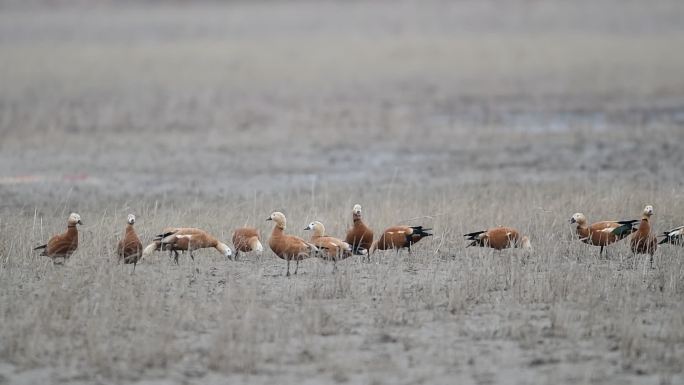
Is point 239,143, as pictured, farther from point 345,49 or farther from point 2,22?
point 2,22

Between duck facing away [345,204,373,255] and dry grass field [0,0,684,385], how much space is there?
36 cm

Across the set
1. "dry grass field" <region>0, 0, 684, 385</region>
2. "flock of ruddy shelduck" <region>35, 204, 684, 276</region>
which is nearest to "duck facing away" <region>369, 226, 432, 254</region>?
"flock of ruddy shelduck" <region>35, 204, 684, 276</region>

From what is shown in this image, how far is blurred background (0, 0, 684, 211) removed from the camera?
63.1ft

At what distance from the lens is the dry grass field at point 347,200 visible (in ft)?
28.0

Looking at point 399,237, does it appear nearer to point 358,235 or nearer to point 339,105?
point 358,235

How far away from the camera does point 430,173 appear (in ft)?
63.6

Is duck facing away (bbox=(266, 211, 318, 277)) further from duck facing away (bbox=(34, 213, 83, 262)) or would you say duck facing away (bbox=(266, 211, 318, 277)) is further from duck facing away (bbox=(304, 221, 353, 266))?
duck facing away (bbox=(34, 213, 83, 262))

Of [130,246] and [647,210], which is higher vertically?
[647,210]

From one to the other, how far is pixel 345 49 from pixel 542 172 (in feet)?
82.8

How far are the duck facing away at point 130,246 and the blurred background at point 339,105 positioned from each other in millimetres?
5758

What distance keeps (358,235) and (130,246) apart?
233 centimetres

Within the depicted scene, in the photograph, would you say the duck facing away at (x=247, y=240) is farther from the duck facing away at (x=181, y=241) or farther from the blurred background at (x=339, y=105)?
the blurred background at (x=339, y=105)

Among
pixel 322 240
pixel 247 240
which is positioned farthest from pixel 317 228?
pixel 247 240

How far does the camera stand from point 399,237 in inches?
454
